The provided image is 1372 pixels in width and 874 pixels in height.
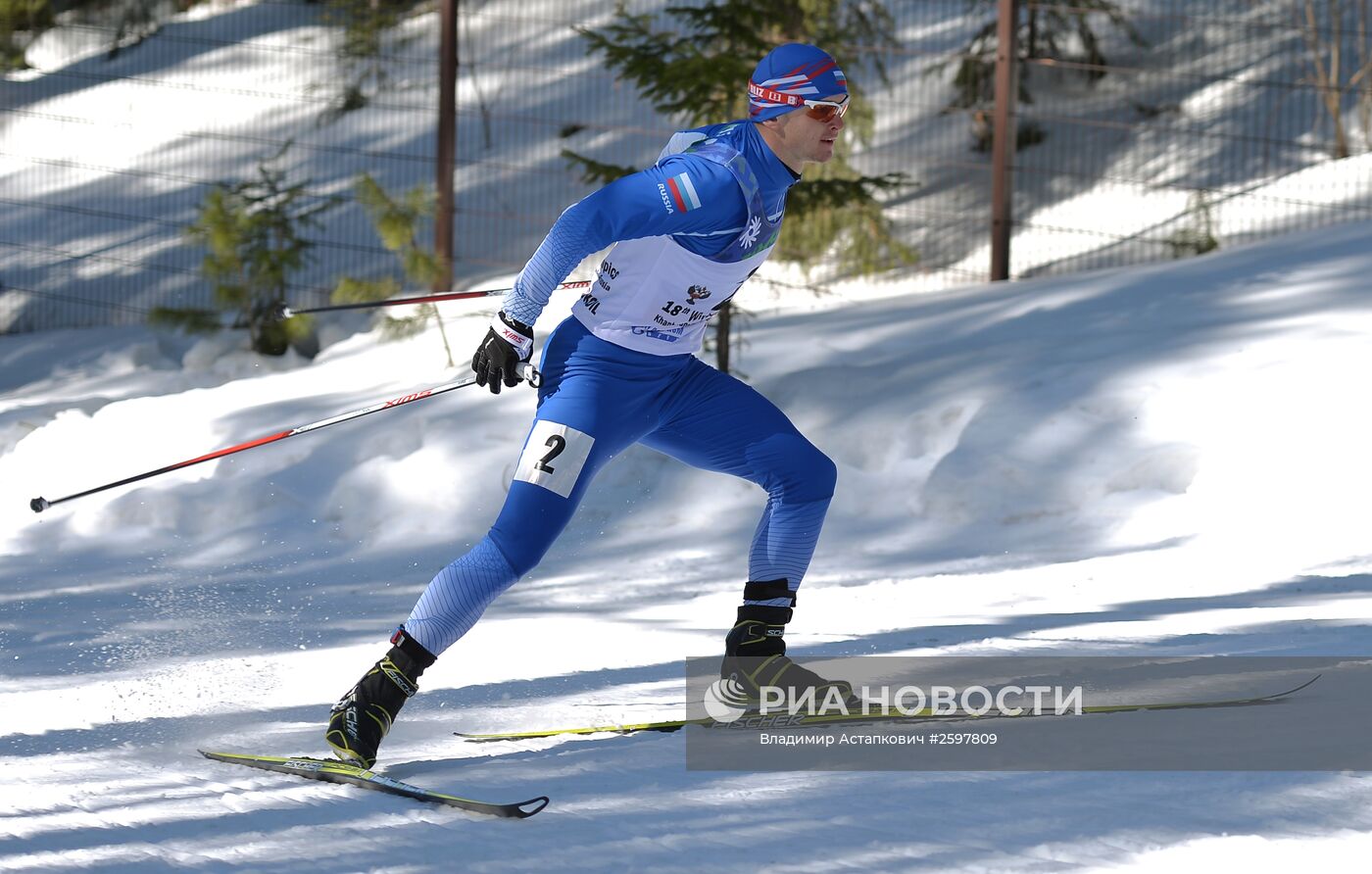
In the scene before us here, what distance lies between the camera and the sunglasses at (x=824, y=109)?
3.93 m

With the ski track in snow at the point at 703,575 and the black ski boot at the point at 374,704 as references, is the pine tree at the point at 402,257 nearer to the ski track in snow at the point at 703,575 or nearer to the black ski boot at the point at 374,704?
the ski track in snow at the point at 703,575

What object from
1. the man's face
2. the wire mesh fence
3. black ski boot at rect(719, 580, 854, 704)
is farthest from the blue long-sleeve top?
the wire mesh fence

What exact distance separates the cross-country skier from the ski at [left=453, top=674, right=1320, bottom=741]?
13cm

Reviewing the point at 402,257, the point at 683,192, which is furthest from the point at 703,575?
the point at 402,257

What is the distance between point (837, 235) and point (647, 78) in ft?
12.4

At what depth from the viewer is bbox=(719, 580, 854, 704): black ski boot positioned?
415cm

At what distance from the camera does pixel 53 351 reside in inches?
482

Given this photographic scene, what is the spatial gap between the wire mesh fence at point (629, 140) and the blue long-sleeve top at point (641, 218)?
7236 millimetres

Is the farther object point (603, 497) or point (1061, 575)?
point (603, 497)

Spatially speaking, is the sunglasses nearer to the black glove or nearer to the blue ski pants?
the blue ski pants

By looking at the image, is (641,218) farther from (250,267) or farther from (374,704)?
(250,267)

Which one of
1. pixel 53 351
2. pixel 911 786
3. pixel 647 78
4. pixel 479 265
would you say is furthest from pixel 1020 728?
pixel 53 351

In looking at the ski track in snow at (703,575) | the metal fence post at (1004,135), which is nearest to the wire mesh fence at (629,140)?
the metal fence post at (1004,135)

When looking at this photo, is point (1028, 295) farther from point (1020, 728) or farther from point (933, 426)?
point (1020, 728)
